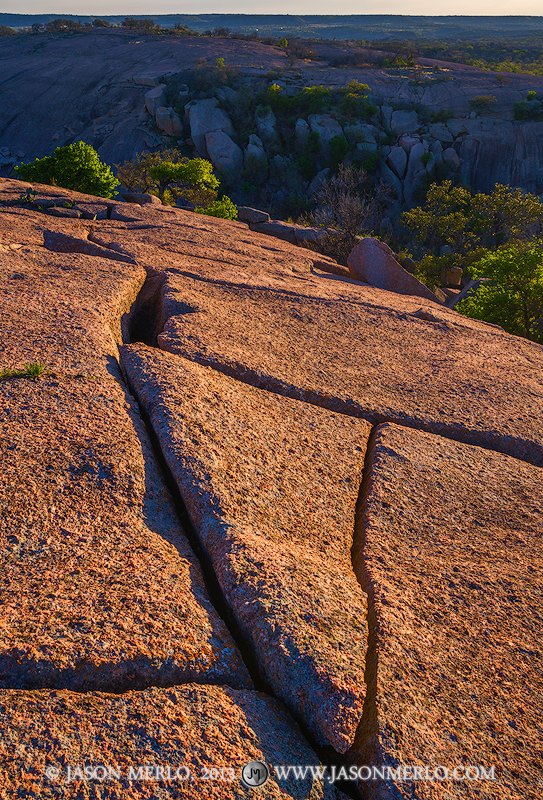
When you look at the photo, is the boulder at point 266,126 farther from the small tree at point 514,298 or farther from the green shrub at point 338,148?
the small tree at point 514,298

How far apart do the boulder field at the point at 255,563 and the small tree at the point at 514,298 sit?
9.03 m

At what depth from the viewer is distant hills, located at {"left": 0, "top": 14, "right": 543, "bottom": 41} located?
475 feet

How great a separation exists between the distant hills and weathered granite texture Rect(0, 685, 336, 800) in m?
174

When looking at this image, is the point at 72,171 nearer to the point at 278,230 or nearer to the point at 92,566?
the point at 278,230

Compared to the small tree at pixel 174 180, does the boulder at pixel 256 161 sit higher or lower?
higher

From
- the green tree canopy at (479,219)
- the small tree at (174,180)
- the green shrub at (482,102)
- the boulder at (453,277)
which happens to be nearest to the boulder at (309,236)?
the small tree at (174,180)

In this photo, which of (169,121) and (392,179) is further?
(169,121)

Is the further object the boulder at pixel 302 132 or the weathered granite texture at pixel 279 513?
the boulder at pixel 302 132

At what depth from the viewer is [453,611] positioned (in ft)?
8.95

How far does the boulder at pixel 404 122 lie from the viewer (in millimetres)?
46750

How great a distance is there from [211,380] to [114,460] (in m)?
1.36

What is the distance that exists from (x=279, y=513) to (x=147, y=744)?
1532mm

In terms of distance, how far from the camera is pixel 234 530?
9.43 ft

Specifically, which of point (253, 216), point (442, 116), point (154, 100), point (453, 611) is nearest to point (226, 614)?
point (453, 611)
